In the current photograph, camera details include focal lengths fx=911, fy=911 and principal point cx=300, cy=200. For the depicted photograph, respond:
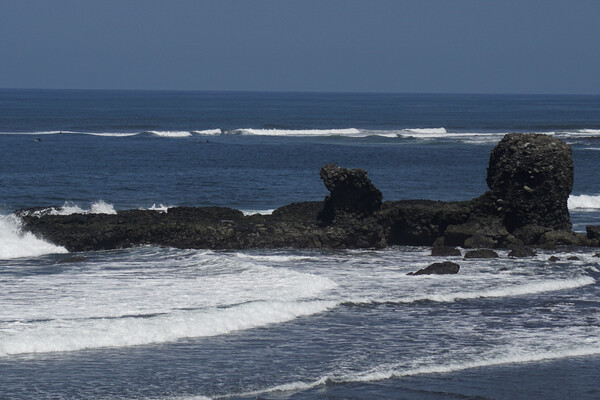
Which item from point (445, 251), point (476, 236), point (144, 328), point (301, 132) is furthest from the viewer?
point (301, 132)

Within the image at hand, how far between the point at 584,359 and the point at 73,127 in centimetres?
9160

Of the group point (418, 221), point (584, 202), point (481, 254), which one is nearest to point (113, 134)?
point (584, 202)

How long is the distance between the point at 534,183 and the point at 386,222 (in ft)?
14.9

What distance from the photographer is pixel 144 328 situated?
15984mm

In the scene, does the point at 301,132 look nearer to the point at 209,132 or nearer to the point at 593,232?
the point at 209,132

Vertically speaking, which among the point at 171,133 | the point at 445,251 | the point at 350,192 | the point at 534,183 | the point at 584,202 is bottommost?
the point at 584,202

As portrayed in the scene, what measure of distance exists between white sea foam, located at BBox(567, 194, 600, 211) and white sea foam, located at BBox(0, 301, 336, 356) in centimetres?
2349

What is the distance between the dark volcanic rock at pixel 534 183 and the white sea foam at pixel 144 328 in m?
11.2

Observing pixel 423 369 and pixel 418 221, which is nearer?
pixel 423 369

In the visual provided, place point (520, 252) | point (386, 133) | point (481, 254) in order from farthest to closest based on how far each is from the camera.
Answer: point (386, 133) → point (520, 252) → point (481, 254)

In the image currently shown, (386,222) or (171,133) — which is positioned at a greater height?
(386,222)

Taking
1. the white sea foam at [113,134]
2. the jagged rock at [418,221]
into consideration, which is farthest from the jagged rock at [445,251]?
the white sea foam at [113,134]

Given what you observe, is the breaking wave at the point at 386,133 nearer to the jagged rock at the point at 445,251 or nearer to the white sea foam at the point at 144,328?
the jagged rock at the point at 445,251

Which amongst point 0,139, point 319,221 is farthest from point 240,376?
point 0,139
